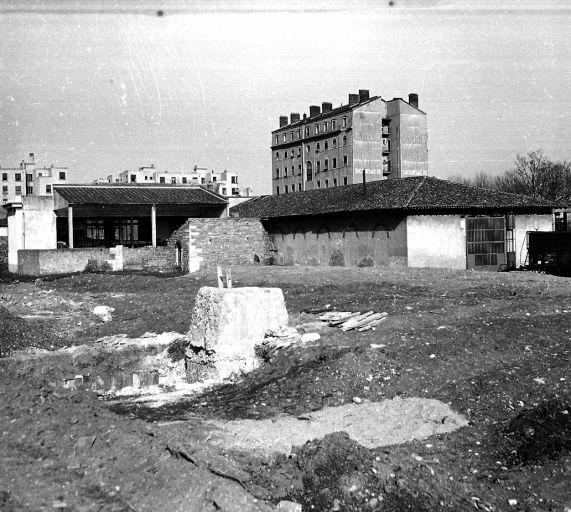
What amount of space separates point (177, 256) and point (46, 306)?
14.8 metres

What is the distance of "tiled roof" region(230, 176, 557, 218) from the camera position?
Result: 3027 centimetres

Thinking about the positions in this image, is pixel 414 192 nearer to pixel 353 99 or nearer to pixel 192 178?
pixel 353 99

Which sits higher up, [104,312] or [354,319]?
[354,319]

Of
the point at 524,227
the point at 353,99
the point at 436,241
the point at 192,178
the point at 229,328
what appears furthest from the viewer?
the point at 192,178

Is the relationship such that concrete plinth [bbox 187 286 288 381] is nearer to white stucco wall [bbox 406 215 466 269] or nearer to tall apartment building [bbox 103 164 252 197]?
white stucco wall [bbox 406 215 466 269]

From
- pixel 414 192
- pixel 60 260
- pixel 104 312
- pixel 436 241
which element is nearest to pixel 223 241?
pixel 60 260

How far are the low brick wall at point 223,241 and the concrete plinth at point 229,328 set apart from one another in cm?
2145

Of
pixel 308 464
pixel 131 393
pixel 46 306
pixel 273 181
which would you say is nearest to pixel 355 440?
pixel 308 464

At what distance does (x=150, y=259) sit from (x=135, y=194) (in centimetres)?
651

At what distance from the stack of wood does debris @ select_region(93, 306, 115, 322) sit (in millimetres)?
7471

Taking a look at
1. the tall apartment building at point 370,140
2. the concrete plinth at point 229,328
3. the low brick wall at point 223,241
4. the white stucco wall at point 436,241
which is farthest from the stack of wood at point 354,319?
the tall apartment building at point 370,140

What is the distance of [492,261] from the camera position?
30.9 meters

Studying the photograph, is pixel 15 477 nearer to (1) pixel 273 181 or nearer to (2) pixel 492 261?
(2) pixel 492 261

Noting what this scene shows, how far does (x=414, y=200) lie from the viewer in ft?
99.5
